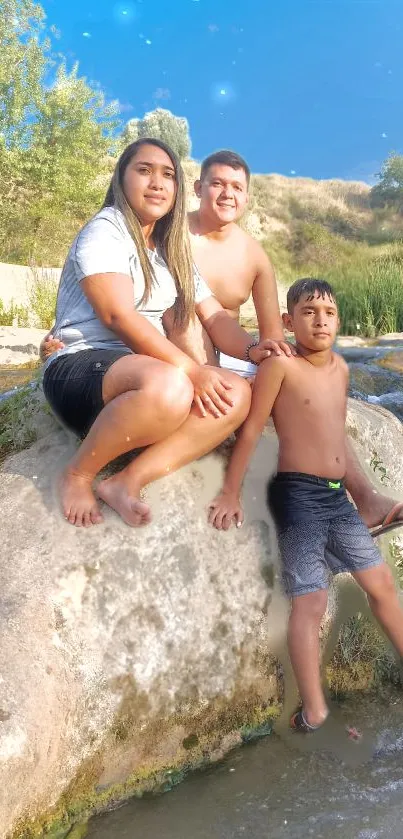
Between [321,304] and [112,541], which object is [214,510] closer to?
[112,541]

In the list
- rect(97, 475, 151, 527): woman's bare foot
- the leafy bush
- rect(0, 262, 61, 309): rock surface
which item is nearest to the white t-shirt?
rect(97, 475, 151, 527): woman's bare foot

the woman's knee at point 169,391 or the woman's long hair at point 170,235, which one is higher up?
the woman's long hair at point 170,235

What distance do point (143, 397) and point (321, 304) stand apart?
835 millimetres

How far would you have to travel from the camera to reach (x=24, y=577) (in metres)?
2.47

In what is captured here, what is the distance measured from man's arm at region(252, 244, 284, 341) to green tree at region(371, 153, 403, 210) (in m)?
A: 38.0

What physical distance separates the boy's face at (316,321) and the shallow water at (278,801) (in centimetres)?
140

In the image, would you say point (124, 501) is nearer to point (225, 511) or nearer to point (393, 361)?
point (225, 511)

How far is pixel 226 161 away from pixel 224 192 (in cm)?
15

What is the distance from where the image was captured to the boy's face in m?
2.90

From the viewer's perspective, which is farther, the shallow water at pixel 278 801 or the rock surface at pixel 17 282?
the rock surface at pixel 17 282

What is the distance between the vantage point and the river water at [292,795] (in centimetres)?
Answer: 219

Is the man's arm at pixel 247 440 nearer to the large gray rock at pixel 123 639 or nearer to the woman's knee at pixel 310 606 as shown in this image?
the large gray rock at pixel 123 639

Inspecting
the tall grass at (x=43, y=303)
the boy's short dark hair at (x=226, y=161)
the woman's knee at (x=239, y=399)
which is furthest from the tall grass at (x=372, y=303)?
the woman's knee at (x=239, y=399)

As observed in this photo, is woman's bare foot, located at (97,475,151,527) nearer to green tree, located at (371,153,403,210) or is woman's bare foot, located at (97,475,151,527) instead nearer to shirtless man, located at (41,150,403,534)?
shirtless man, located at (41,150,403,534)
